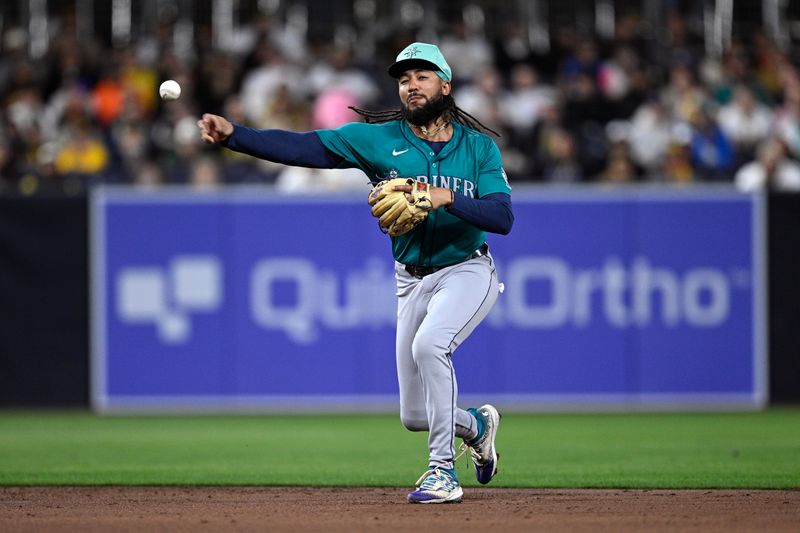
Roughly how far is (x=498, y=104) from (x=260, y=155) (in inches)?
368

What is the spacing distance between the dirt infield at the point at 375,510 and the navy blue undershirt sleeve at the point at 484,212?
141 centimetres

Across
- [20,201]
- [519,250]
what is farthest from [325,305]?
[20,201]

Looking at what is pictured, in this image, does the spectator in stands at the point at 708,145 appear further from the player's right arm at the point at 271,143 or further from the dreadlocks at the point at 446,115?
the player's right arm at the point at 271,143

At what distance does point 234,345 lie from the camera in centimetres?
1378

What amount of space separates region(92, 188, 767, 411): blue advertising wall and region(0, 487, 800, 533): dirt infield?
19.2 ft

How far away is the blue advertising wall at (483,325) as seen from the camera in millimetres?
13750

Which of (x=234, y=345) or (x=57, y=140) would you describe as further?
(x=57, y=140)

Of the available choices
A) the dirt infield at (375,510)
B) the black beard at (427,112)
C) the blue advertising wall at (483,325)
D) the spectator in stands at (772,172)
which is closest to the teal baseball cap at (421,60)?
the black beard at (427,112)

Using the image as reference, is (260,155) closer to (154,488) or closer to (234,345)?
(154,488)

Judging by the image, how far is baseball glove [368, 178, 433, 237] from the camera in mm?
6613

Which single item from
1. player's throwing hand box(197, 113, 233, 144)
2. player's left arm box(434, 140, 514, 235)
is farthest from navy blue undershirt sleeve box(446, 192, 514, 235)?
player's throwing hand box(197, 113, 233, 144)

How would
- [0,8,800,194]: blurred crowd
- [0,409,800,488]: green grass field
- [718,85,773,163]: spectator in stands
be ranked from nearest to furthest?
[0,409,800,488]: green grass field < [0,8,800,194]: blurred crowd < [718,85,773,163]: spectator in stands

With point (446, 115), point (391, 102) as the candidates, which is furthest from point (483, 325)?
point (446, 115)

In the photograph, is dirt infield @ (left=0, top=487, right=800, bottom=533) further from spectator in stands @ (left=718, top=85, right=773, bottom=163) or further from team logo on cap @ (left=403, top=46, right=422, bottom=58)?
spectator in stands @ (left=718, top=85, right=773, bottom=163)
